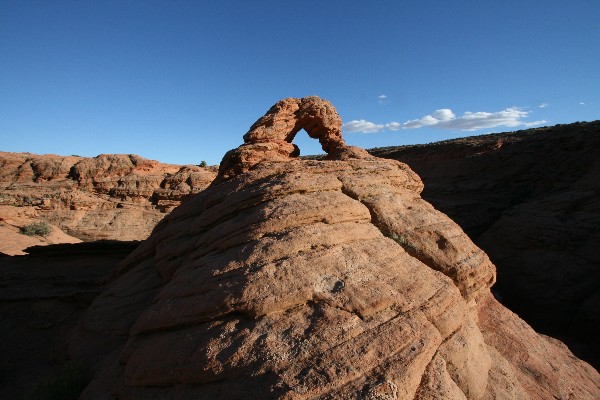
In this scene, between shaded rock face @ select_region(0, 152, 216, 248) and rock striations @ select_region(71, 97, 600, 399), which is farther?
shaded rock face @ select_region(0, 152, 216, 248)

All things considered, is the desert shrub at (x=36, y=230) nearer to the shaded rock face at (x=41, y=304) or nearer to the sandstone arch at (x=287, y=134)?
the shaded rock face at (x=41, y=304)

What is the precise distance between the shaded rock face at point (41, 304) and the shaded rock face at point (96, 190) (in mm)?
11482

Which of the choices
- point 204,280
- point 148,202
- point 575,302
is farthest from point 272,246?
point 148,202

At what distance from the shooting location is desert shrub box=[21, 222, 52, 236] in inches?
855

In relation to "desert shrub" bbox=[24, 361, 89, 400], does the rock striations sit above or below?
above

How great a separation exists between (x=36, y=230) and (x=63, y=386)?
62.4ft

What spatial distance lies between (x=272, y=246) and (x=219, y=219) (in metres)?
2.28

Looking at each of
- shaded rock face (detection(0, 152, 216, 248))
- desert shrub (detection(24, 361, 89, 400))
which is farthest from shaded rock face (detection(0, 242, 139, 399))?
shaded rock face (detection(0, 152, 216, 248))

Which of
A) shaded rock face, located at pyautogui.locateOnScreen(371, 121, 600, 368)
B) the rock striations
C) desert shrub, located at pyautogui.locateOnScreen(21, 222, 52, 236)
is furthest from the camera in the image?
desert shrub, located at pyautogui.locateOnScreen(21, 222, 52, 236)

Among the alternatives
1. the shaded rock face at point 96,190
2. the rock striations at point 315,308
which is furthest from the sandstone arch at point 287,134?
the shaded rock face at point 96,190

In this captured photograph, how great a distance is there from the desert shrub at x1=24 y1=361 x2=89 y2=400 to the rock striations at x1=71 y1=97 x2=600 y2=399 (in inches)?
22.7

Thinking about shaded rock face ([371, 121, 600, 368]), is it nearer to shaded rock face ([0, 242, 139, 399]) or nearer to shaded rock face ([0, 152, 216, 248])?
shaded rock face ([0, 242, 139, 399])

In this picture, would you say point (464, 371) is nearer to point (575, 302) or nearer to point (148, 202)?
point (575, 302)

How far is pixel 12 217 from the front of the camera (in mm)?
24188
